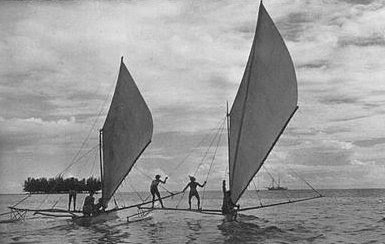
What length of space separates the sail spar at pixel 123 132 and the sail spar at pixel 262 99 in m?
7.06

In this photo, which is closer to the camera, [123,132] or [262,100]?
[262,100]

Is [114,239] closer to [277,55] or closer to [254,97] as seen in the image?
[254,97]

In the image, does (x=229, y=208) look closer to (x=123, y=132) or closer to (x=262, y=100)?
(x=262, y=100)

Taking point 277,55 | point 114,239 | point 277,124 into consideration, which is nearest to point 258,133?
point 277,124

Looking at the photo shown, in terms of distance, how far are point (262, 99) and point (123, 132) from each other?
899 cm

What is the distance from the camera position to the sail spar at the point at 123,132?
28031 millimetres

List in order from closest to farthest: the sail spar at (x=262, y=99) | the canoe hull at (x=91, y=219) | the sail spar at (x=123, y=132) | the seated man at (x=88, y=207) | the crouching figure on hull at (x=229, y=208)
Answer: the sail spar at (x=262, y=99)
the crouching figure on hull at (x=229, y=208)
the canoe hull at (x=91, y=219)
the seated man at (x=88, y=207)
the sail spar at (x=123, y=132)

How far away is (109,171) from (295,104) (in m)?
11.3

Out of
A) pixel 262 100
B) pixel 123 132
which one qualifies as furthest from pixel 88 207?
pixel 262 100

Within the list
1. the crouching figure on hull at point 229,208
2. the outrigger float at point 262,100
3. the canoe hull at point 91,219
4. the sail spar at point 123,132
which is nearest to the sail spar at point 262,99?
the outrigger float at point 262,100

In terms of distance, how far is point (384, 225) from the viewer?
94.2 feet

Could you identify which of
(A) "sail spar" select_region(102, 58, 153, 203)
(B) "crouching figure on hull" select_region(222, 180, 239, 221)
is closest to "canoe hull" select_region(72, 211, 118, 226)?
(A) "sail spar" select_region(102, 58, 153, 203)

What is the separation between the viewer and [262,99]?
2280 centimetres

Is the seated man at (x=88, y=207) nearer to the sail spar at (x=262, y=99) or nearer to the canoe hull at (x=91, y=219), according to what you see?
the canoe hull at (x=91, y=219)
